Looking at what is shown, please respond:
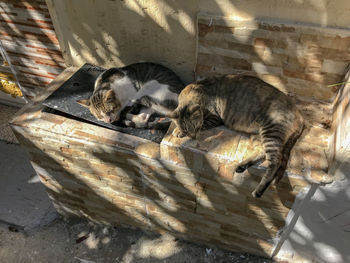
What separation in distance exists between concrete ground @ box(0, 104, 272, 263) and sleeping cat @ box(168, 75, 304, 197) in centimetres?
164

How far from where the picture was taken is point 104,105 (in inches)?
119

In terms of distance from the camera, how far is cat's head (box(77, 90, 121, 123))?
3.01m

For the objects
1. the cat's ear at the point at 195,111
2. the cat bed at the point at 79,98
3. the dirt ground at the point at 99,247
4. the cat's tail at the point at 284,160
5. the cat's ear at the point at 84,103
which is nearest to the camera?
the cat's tail at the point at 284,160

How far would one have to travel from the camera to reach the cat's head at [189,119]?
2617 mm

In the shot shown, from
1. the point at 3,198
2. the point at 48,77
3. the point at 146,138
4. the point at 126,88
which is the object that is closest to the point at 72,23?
the point at 126,88

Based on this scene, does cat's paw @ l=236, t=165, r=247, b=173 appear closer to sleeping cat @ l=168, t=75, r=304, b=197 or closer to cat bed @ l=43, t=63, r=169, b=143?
sleeping cat @ l=168, t=75, r=304, b=197

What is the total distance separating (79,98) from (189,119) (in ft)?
4.82

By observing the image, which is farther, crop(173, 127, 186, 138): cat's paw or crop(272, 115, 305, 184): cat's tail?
crop(173, 127, 186, 138): cat's paw

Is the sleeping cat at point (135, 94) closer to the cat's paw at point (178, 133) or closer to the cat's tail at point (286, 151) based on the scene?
the cat's paw at point (178, 133)

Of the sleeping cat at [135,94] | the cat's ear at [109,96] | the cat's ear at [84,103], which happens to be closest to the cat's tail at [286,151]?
the sleeping cat at [135,94]

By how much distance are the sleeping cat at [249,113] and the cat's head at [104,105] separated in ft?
2.39

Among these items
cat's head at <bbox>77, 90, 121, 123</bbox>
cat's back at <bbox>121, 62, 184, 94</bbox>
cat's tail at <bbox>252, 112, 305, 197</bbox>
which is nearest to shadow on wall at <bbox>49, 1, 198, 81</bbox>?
cat's back at <bbox>121, 62, 184, 94</bbox>

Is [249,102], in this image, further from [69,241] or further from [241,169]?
[69,241]

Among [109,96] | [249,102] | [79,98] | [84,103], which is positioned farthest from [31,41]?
[249,102]
